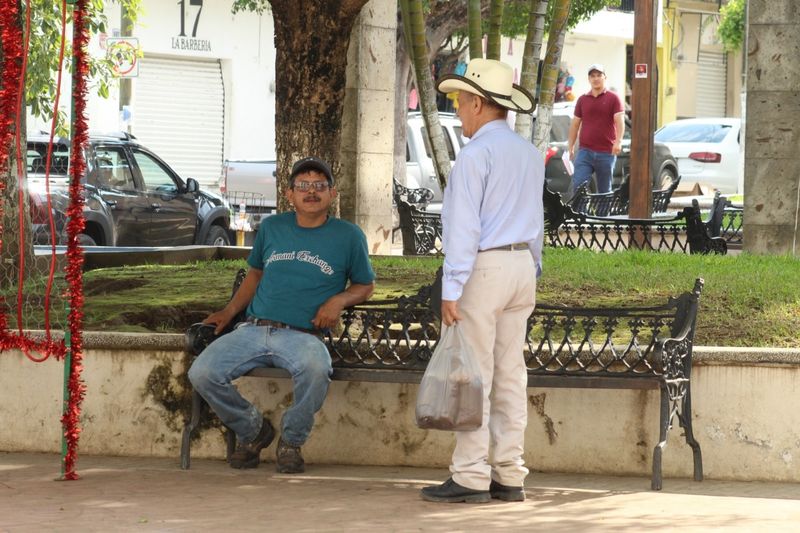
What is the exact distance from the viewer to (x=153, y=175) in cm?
1898

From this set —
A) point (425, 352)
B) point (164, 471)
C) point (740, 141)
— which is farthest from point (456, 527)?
point (740, 141)

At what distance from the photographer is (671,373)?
24.1ft

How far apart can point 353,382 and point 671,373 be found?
1555 millimetres

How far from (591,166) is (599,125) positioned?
54 centimetres

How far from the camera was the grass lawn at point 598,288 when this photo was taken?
8766mm

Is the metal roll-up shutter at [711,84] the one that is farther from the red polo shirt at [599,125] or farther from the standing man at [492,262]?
the standing man at [492,262]

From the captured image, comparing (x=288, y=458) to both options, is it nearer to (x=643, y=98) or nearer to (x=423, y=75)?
(x=423, y=75)

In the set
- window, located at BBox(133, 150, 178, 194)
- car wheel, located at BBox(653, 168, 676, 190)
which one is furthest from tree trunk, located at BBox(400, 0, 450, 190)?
car wheel, located at BBox(653, 168, 676, 190)

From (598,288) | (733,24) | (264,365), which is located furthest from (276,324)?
(733,24)

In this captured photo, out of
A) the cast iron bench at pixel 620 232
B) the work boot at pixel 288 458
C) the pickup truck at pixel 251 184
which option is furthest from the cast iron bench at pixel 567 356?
the pickup truck at pixel 251 184

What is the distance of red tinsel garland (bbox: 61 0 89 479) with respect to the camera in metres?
7.08

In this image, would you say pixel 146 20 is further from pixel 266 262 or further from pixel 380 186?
pixel 266 262

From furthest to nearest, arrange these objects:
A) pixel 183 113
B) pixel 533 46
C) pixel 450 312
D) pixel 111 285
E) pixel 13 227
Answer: pixel 183 113 → pixel 533 46 → pixel 111 285 → pixel 13 227 → pixel 450 312

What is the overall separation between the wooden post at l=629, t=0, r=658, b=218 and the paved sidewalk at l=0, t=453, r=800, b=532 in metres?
10.2
